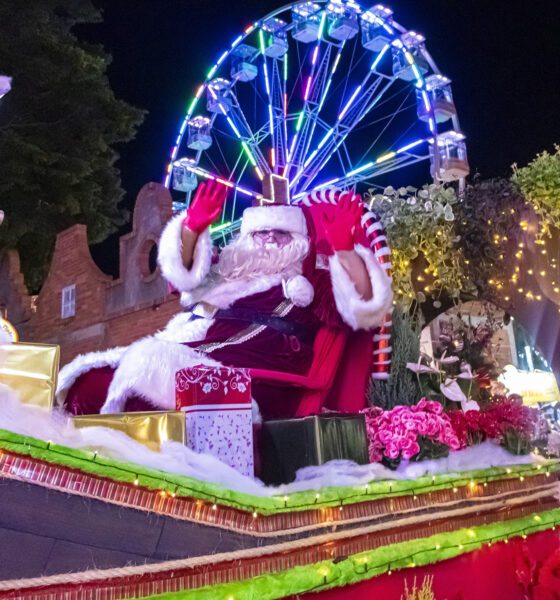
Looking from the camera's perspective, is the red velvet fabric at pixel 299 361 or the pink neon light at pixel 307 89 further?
the pink neon light at pixel 307 89

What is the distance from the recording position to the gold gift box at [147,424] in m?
1.99

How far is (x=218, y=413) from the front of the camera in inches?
83.7

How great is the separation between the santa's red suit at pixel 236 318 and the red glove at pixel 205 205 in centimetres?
10

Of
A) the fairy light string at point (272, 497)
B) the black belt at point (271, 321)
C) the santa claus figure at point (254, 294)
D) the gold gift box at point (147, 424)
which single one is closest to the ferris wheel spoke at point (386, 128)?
the santa claus figure at point (254, 294)

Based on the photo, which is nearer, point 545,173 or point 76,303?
point 545,173

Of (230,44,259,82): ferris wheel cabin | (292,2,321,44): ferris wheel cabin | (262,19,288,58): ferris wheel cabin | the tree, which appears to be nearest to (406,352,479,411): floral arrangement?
(292,2,321,44): ferris wheel cabin

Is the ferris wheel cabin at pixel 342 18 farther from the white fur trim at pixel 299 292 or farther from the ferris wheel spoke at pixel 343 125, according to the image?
the white fur trim at pixel 299 292

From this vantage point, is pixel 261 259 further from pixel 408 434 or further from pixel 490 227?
pixel 490 227

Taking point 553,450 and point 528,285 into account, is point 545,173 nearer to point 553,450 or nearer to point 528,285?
point 528,285

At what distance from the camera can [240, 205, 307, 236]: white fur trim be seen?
3488mm

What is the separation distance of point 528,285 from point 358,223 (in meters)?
2.28

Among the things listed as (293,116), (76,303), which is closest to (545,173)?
Answer: (76,303)

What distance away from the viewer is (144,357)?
8.54ft

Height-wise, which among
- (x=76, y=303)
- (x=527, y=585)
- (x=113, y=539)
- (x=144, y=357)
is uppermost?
(x=76, y=303)
